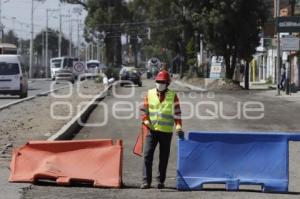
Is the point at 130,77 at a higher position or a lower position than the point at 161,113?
lower

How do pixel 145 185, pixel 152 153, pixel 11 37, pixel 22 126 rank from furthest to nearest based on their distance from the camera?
pixel 11 37 → pixel 22 126 → pixel 152 153 → pixel 145 185

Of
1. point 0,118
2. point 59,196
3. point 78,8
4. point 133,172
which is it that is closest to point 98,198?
point 59,196

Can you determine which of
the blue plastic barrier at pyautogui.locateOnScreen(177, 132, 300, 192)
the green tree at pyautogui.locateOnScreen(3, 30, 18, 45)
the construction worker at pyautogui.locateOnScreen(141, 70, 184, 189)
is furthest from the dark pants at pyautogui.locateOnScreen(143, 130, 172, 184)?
the green tree at pyautogui.locateOnScreen(3, 30, 18, 45)

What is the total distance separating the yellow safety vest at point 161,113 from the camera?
37.6ft

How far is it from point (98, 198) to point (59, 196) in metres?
0.57

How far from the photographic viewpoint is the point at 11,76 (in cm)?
3972

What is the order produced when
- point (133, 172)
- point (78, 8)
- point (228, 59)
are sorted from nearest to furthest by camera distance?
point (133, 172), point (228, 59), point (78, 8)

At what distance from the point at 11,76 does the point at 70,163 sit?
93.7ft

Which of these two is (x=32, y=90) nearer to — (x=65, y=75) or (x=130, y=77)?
(x=130, y=77)

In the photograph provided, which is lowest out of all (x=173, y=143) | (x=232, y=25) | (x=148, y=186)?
(x=173, y=143)

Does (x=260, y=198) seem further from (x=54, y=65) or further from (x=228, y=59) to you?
(x=54, y=65)

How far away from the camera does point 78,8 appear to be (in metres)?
97.2

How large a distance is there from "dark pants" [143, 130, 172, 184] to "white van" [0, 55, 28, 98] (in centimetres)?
2889

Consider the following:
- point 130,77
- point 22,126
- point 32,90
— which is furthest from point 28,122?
point 130,77
